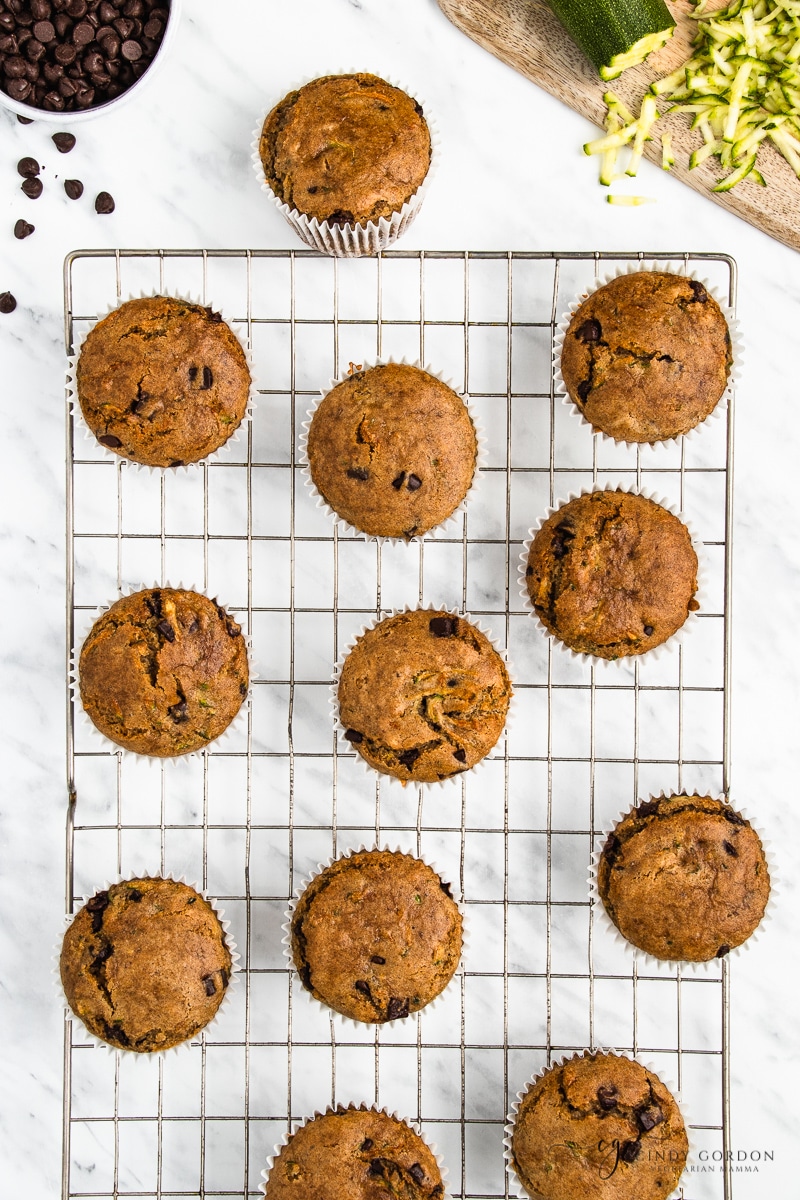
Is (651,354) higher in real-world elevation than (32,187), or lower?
lower

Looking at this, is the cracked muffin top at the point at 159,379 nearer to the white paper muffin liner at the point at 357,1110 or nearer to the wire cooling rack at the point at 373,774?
the wire cooling rack at the point at 373,774

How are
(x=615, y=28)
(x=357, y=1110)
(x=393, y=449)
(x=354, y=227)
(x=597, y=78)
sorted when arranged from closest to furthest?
(x=393, y=449), (x=354, y=227), (x=357, y=1110), (x=615, y=28), (x=597, y=78)

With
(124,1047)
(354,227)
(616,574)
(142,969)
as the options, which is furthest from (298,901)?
(354,227)

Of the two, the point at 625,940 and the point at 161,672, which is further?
the point at 625,940

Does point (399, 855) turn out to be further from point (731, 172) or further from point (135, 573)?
point (731, 172)

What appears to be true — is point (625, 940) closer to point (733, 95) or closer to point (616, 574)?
point (616, 574)

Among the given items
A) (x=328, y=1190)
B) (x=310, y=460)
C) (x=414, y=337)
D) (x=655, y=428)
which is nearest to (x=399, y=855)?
(x=328, y=1190)

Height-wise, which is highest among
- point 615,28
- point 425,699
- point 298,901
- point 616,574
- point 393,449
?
point 615,28
